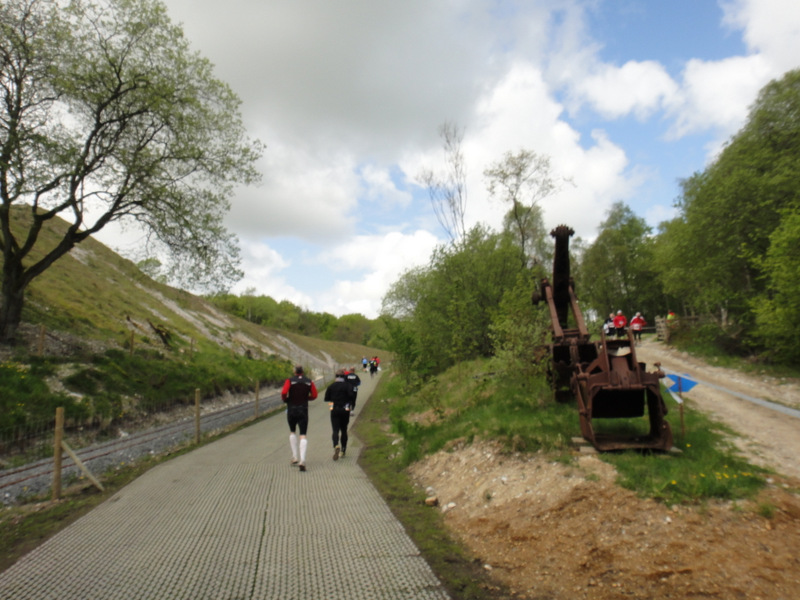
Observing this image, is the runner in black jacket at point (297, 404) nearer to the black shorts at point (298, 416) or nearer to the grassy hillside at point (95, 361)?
the black shorts at point (298, 416)

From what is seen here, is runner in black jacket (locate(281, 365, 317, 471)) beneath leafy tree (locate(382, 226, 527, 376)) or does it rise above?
beneath

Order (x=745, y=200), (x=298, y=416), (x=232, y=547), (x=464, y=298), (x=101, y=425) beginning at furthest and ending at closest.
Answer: (x=464, y=298) → (x=745, y=200) → (x=101, y=425) → (x=298, y=416) → (x=232, y=547)

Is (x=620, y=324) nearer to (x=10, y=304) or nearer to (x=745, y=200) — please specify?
(x=745, y=200)

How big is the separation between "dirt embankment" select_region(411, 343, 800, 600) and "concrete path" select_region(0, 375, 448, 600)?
103cm

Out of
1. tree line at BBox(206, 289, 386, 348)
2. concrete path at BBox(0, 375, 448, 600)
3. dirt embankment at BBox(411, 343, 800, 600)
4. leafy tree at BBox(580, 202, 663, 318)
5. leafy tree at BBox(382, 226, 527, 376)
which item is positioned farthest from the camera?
tree line at BBox(206, 289, 386, 348)

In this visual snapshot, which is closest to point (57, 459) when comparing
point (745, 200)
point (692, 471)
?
point (692, 471)

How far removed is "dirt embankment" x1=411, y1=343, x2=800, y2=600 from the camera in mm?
3803

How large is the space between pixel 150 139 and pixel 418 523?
17407 millimetres

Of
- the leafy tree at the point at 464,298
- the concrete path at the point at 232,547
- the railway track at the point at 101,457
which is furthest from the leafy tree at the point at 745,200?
the railway track at the point at 101,457

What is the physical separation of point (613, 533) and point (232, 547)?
3906 millimetres

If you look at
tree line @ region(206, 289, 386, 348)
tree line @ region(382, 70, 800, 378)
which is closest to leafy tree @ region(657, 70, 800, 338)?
tree line @ region(382, 70, 800, 378)

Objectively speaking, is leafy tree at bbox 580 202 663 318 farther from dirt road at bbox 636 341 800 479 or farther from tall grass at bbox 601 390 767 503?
tall grass at bbox 601 390 767 503

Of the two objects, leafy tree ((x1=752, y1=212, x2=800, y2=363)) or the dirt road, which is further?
leafy tree ((x1=752, y1=212, x2=800, y2=363))

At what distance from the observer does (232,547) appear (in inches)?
190
